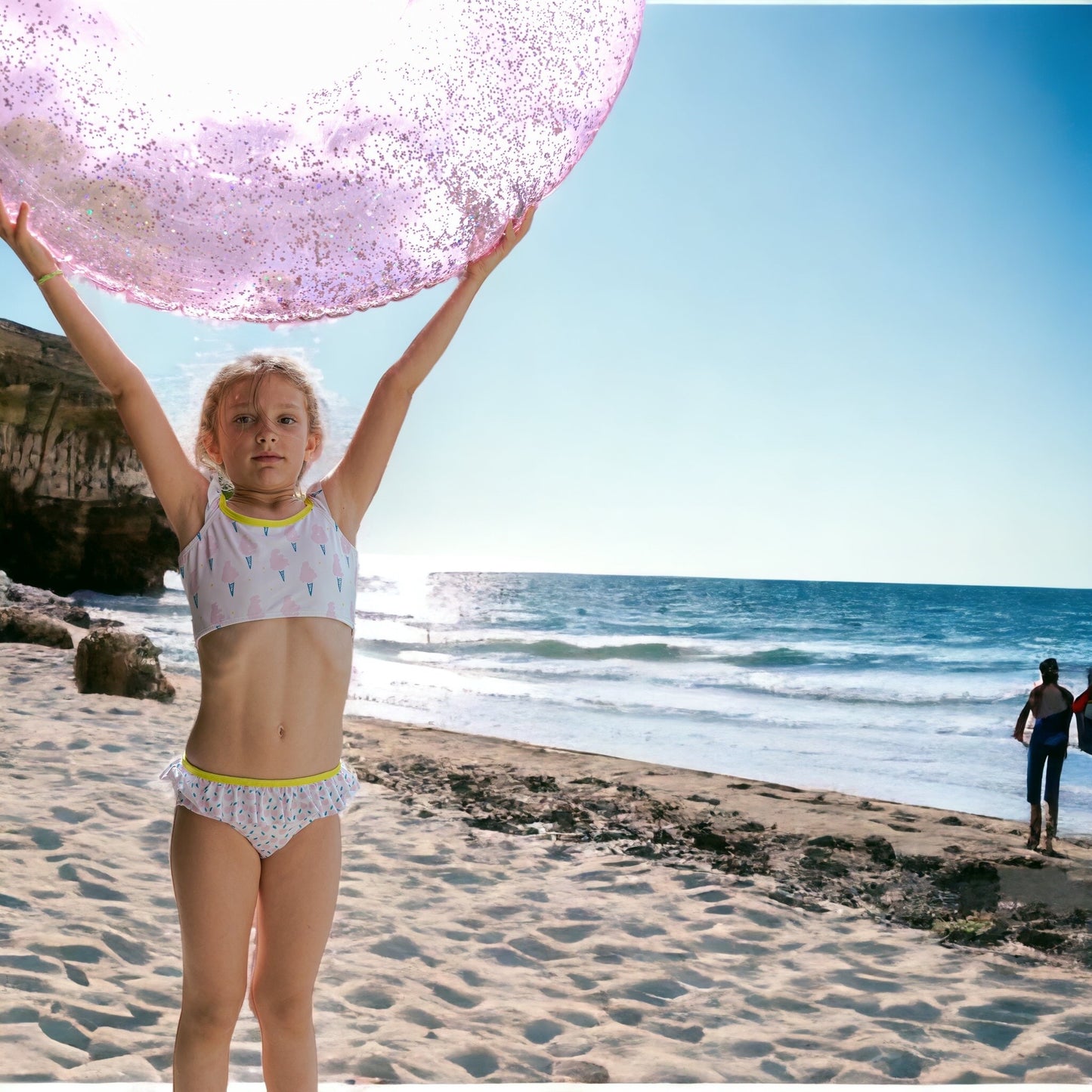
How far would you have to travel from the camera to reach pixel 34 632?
6.22 m

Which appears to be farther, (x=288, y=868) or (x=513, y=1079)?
(x=513, y=1079)

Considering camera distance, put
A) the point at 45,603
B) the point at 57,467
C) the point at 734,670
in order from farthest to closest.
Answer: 1. the point at 734,670
2. the point at 45,603
3. the point at 57,467

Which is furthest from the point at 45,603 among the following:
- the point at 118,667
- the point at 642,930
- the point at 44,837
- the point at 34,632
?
the point at 642,930

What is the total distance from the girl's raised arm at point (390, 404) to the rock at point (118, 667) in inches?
160

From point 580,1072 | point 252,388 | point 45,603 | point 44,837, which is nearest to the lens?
point 252,388

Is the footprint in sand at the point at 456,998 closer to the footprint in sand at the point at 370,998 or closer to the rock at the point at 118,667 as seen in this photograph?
A: the footprint in sand at the point at 370,998

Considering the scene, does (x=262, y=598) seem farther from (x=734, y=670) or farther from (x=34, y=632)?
(x=734, y=670)

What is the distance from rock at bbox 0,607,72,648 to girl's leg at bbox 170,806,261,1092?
18.9 ft

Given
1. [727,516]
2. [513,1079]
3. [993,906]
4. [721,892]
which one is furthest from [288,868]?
[727,516]

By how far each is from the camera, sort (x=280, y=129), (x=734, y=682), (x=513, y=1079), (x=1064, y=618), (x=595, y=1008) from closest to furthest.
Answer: (x=280, y=129)
(x=513, y=1079)
(x=595, y=1008)
(x=734, y=682)
(x=1064, y=618)

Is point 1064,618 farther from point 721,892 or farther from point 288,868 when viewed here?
point 288,868

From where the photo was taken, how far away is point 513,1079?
1973 mm

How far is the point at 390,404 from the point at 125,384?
29cm

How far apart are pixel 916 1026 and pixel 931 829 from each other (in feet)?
8.74
